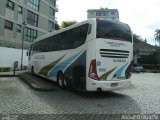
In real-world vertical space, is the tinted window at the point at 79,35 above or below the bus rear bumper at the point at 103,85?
above

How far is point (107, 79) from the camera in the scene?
37.2 feet

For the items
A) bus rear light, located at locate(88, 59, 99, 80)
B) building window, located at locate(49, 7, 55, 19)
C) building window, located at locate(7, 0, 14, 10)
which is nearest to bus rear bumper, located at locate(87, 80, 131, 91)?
bus rear light, located at locate(88, 59, 99, 80)

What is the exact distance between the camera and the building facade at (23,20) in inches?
1331

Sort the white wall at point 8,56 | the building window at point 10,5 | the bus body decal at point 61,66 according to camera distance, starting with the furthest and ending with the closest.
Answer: the building window at point 10,5, the white wall at point 8,56, the bus body decal at point 61,66

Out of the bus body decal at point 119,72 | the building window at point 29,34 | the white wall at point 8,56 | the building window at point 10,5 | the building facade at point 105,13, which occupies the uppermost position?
the building facade at point 105,13

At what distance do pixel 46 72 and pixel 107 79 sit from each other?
7.00m

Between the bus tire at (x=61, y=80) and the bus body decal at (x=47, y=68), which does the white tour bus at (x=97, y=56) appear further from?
the bus body decal at (x=47, y=68)

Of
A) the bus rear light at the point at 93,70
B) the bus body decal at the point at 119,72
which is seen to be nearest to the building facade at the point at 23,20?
the bus body decal at the point at 119,72

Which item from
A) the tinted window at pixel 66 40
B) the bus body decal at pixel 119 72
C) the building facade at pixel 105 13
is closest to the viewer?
the bus body decal at pixel 119 72

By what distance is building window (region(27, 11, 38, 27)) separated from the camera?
3955 centimetres

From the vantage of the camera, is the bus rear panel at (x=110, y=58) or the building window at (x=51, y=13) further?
the building window at (x=51, y=13)

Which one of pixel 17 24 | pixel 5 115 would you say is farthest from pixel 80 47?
pixel 17 24

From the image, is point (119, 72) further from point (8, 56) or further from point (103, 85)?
point (8, 56)

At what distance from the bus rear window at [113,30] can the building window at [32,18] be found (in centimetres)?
2950
